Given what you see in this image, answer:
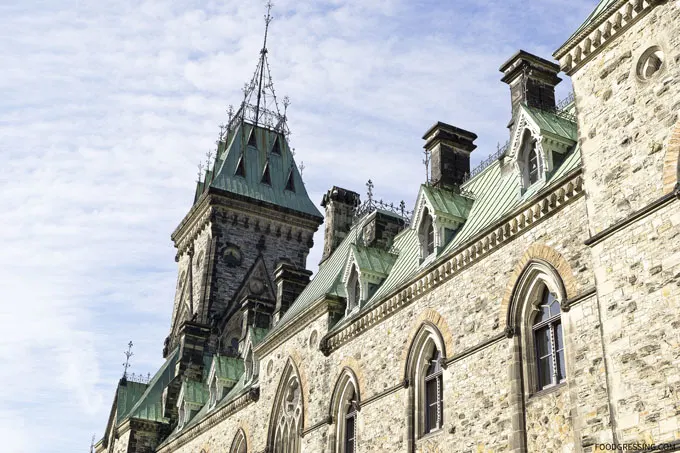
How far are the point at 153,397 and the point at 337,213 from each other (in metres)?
15.8

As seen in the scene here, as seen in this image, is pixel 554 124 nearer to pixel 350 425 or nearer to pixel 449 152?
Answer: pixel 449 152

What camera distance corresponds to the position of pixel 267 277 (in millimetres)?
52062

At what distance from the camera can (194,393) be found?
3669cm

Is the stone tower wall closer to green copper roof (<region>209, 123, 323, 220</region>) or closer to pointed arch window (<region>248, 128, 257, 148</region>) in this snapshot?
green copper roof (<region>209, 123, 323, 220</region>)

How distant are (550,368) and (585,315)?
5.31 feet

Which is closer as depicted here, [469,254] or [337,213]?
[469,254]

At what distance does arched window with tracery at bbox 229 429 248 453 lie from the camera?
1110 inches

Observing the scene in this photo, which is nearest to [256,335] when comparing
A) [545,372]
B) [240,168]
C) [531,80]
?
[531,80]

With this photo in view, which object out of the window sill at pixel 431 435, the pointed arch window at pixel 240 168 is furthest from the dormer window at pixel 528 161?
the pointed arch window at pixel 240 168

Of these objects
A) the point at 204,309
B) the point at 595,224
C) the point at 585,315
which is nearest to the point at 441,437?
the point at 585,315

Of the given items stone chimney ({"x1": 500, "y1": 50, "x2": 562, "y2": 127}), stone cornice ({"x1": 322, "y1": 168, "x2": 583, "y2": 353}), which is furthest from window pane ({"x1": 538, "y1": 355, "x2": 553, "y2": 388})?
stone chimney ({"x1": 500, "y1": 50, "x2": 562, "y2": 127})

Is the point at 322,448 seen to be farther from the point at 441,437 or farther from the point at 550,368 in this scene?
the point at 550,368

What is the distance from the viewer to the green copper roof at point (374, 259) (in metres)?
23.5

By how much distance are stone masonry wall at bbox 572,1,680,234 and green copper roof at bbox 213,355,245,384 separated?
2098cm
